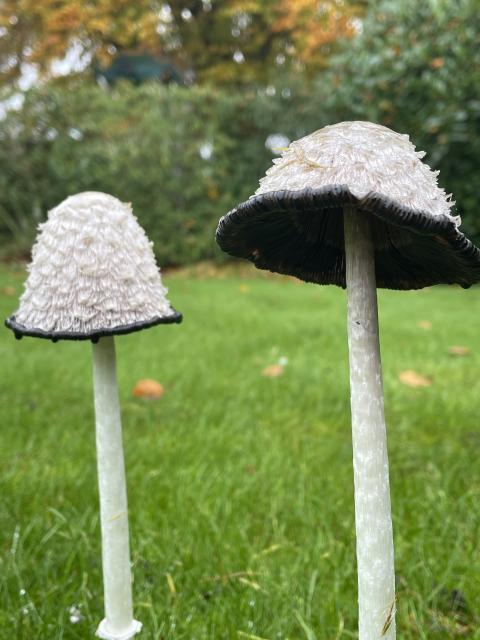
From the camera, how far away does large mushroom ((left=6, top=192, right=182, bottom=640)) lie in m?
1.15

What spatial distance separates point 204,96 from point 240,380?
6856 mm

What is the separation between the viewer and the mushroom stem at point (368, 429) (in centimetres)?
91

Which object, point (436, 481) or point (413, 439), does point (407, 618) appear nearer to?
point (436, 481)

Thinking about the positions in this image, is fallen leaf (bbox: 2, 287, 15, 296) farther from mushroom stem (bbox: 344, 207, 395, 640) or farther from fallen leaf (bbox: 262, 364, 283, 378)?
mushroom stem (bbox: 344, 207, 395, 640)

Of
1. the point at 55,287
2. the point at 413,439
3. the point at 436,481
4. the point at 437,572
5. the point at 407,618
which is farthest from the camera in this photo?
the point at 413,439

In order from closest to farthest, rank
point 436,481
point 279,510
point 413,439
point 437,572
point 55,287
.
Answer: point 55,287 < point 437,572 < point 279,510 < point 436,481 < point 413,439

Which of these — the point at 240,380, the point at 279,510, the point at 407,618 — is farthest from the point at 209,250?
the point at 407,618

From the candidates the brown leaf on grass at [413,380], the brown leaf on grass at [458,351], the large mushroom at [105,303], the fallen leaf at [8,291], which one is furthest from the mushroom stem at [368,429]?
the fallen leaf at [8,291]

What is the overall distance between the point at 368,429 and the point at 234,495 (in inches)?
46.0

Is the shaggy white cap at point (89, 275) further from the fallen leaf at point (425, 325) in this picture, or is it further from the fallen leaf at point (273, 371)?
the fallen leaf at point (425, 325)

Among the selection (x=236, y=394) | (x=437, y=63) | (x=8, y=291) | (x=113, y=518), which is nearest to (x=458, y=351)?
(x=236, y=394)

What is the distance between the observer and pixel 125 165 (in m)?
8.56

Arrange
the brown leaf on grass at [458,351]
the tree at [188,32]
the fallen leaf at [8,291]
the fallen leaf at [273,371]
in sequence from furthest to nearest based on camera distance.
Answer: the tree at [188,32], the fallen leaf at [8,291], the brown leaf on grass at [458,351], the fallen leaf at [273,371]

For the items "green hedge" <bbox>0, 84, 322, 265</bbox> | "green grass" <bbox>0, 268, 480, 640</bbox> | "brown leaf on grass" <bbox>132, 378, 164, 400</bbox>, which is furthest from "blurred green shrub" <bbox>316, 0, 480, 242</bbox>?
"brown leaf on grass" <bbox>132, 378, 164, 400</bbox>
